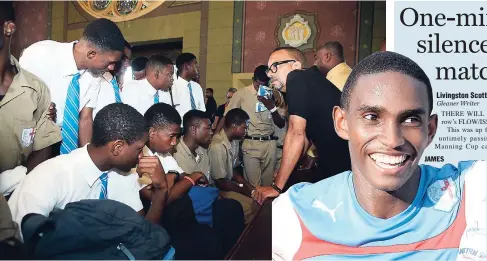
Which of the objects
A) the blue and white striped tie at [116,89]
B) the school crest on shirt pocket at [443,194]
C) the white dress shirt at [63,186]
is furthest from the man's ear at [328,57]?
the school crest on shirt pocket at [443,194]

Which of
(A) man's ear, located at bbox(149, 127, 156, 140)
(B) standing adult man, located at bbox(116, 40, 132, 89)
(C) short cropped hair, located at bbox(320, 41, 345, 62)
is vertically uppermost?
(C) short cropped hair, located at bbox(320, 41, 345, 62)

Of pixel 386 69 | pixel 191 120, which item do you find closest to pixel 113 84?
pixel 191 120

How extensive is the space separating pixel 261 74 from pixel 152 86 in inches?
22.5

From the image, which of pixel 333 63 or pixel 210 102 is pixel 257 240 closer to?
pixel 210 102

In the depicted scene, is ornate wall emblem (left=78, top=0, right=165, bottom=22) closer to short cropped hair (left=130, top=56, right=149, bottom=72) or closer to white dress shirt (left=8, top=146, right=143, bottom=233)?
short cropped hair (left=130, top=56, right=149, bottom=72)

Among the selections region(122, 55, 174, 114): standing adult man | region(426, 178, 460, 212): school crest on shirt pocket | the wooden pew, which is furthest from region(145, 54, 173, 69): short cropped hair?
region(426, 178, 460, 212): school crest on shirt pocket

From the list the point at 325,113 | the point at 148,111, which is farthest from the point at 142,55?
the point at 325,113

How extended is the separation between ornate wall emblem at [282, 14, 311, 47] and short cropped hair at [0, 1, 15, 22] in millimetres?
1790

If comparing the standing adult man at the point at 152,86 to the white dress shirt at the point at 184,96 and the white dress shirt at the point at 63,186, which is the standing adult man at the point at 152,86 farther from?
the white dress shirt at the point at 63,186

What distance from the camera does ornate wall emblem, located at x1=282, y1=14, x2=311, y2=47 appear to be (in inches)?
128

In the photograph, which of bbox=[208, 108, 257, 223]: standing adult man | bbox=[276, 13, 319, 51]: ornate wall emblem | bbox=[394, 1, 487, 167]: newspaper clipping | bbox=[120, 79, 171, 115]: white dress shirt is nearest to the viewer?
bbox=[394, 1, 487, 167]: newspaper clipping

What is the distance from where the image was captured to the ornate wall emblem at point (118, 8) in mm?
2316

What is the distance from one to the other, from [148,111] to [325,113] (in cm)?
73

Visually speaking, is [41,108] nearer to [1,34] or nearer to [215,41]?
[1,34]
